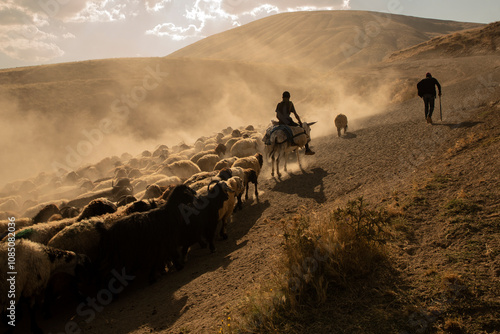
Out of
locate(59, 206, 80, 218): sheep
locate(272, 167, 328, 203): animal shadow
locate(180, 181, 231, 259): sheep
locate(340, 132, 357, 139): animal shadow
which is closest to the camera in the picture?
locate(180, 181, 231, 259): sheep

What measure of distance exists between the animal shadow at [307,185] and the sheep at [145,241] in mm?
3994

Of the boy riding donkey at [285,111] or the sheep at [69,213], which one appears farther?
the boy riding donkey at [285,111]

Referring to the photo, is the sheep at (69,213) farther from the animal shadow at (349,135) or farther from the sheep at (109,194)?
the animal shadow at (349,135)

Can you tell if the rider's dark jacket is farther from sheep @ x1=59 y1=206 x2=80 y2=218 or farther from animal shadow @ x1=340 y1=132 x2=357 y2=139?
sheep @ x1=59 y1=206 x2=80 y2=218

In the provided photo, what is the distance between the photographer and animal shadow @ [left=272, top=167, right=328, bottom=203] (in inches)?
379

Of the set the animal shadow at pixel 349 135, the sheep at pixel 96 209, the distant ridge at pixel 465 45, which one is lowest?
the sheep at pixel 96 209

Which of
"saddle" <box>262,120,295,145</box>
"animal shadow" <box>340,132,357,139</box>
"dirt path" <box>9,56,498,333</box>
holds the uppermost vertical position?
"saddle" <box>262,120,295,145</box>

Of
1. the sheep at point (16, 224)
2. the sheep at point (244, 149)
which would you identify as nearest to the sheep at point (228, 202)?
the sheep at point (16, 224)

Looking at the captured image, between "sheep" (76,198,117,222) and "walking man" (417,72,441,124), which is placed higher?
"walking man" (417,72,441,124)

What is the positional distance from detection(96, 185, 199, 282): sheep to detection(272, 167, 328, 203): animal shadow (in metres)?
3.99

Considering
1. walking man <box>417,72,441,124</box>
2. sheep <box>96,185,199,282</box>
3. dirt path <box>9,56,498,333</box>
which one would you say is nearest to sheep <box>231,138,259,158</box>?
dirt path <box>9,56,498,333</box>

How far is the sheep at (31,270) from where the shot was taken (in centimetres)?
543

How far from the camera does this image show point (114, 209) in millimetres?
8703

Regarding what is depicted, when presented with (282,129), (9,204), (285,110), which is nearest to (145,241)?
(282,129)
